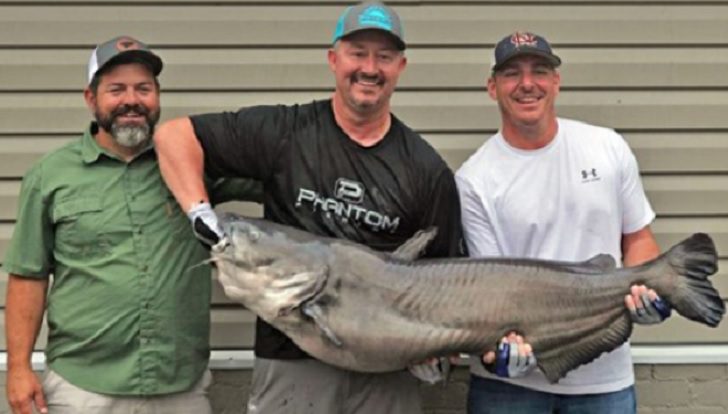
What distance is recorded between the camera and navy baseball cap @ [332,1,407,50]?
10.2 feet

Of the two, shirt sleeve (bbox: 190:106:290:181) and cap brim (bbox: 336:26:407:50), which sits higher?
cap brim (bbox: 336:26:407:50)

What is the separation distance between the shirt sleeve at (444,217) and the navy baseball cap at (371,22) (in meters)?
0.57

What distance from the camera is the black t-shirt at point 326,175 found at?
3.12m

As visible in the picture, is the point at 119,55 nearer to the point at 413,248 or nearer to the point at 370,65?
the point at 370,65

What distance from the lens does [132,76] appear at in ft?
10.9

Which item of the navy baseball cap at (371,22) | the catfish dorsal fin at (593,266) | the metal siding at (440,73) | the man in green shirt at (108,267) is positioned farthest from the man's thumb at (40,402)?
the catfish dorsal fin at (593,266)

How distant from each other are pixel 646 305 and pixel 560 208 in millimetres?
514

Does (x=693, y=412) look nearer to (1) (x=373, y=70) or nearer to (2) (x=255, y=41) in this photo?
(1) (x=373, y=70)

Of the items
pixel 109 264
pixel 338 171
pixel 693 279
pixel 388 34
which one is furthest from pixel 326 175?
pixel 693 279

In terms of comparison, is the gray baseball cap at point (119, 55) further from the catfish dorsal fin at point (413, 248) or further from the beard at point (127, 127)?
the catfish dorsal fin at point (413, 248)

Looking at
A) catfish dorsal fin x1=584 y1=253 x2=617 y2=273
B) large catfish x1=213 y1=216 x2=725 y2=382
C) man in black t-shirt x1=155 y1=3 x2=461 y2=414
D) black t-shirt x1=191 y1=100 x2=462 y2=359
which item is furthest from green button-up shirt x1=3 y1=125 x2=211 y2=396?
catfish dorsal fin x1=584 y1=253 x2=617 y2=273

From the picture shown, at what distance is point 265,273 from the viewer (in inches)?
112

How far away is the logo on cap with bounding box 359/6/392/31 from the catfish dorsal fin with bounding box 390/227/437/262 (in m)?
0.81

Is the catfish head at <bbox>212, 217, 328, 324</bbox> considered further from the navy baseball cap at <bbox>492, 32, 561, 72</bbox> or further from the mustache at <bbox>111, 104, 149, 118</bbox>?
the navy baseball cap at <bbox>492, 32, 561, 72</bbox>
